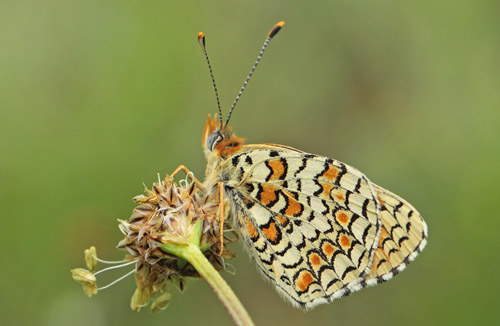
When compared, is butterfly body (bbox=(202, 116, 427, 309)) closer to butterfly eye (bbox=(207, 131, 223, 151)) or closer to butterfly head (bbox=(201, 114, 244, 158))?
butterfly head (bbox=(201, 114, 244, 158))

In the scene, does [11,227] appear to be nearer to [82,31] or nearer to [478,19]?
[82,31]

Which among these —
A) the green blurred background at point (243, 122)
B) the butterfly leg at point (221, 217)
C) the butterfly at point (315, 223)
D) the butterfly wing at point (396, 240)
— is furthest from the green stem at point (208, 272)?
the green blurred background at point (243, 122)

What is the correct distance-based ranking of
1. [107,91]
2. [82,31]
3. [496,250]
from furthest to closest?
1. [82,31]
2. [107,91]
3. [496,250]

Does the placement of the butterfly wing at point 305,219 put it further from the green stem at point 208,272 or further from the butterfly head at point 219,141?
the green stem at point 208,272

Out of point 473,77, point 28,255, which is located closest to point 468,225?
point 473,77

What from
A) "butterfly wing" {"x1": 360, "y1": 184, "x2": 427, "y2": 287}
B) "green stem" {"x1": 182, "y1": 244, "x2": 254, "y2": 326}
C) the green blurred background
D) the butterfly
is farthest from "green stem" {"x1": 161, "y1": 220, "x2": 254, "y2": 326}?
the green blurred background

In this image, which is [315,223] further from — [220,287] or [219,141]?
[220,287]
